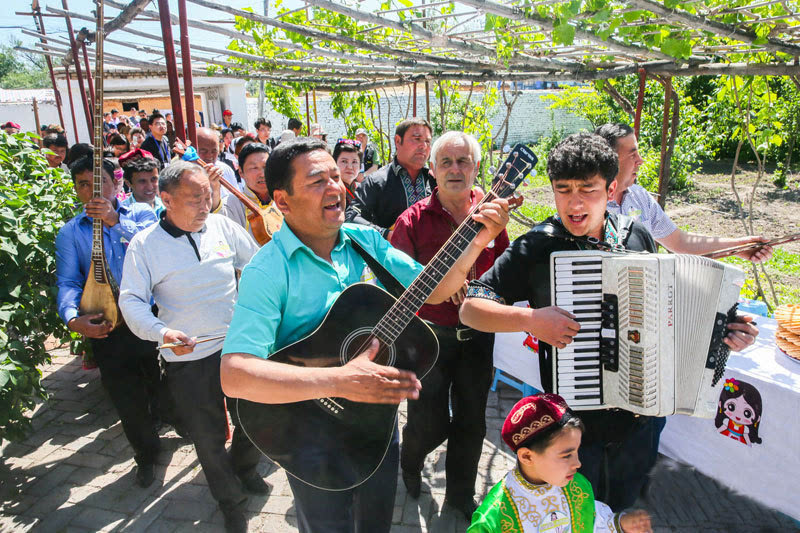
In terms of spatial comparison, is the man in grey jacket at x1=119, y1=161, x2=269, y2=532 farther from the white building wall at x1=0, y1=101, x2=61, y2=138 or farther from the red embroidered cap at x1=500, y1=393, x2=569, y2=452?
the white building wall at x1=0, y1=101, x2=61, y2=138

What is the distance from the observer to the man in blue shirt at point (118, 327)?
3381mm

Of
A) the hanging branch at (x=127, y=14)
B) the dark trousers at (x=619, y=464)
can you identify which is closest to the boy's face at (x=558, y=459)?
the dark trousers at (x=619, y=464)

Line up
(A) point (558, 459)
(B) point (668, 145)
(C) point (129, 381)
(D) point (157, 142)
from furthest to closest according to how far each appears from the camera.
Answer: (D) point (157, 142)
(B) point (668, 145)
(C) point (129, 381)
(A) point (558, 459)

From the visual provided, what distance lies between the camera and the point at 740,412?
2961mm

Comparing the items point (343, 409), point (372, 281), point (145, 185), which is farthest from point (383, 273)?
point (145, 185)

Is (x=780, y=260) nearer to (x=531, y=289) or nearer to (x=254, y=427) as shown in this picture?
(x=531, y=289)

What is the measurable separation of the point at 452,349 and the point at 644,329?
120cm

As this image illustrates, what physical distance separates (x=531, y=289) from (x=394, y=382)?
90 centimetres

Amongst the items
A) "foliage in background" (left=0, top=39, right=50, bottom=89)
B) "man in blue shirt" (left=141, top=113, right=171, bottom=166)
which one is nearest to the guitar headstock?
"man in blue shirt" (left=141, top=113, right=171, bottom=166)

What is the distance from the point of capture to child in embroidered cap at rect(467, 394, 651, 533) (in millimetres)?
1933

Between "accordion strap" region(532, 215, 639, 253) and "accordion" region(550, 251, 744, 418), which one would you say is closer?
"accordion" region(550, 251, 744, 418)

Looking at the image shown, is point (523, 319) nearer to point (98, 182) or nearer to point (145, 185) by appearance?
point (98, 182)

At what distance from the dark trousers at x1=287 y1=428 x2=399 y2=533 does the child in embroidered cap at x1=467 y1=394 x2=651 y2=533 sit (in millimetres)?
400

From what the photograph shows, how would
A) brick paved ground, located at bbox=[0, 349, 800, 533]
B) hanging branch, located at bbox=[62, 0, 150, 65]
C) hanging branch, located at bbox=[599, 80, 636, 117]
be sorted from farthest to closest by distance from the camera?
1. hanging branch, located at bbox=[599, 80, 636, 117]
2. hanging branch, located at bbox=[62, 0, 150, 65]
3. brick paved ground, located at bbox=[0, 349, 800, 533]
